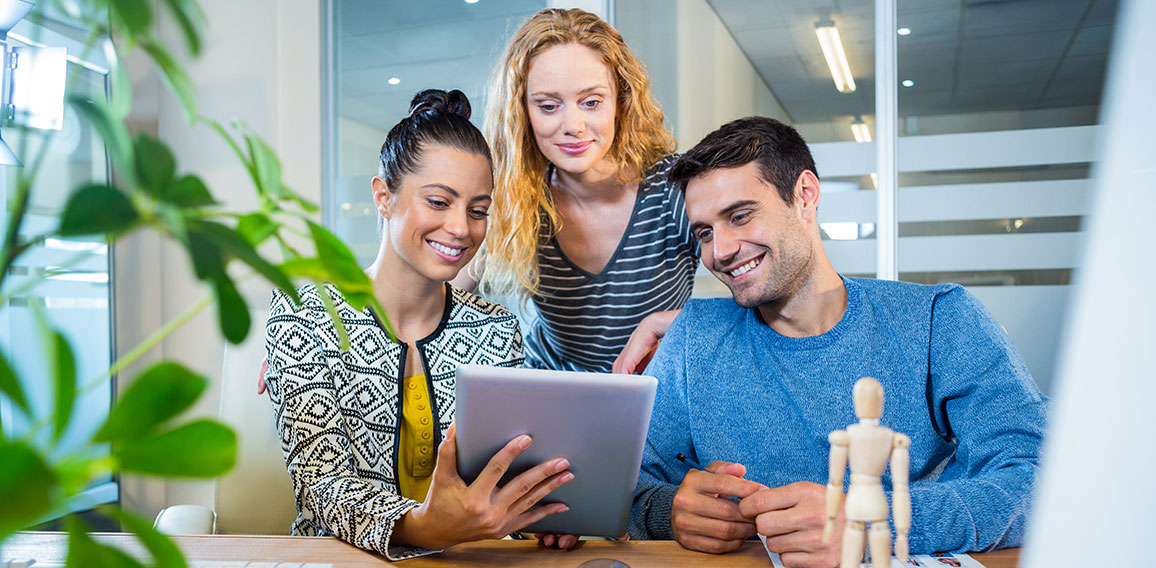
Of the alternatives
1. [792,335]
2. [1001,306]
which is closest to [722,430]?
[792,335]

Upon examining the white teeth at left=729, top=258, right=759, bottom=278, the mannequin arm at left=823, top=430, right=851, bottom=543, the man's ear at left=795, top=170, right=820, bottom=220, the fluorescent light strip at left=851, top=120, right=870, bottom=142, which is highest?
the fluorescent light strip at left=851, top=120, right=870, bottom=142

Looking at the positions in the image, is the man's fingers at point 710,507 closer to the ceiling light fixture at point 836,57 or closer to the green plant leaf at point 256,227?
the green plant leaf at point 256,227

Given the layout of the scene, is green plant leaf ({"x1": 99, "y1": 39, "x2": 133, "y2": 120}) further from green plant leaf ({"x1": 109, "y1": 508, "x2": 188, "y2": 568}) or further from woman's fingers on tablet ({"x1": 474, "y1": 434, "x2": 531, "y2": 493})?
woman's fingers on tablet ({"x1": 474, "y1": 434, "x2": 531, "y2": 493})

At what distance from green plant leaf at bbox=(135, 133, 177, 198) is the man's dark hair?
1.27 metres

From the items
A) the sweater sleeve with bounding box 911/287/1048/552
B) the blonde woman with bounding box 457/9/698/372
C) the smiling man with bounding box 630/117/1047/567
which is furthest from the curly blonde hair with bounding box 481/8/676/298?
the sweater sleeve with bounding box 911/287/1048/552

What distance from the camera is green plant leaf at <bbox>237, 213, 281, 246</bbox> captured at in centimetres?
39

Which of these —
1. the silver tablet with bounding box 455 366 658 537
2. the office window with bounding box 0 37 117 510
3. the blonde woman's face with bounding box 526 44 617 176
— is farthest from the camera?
the office window with bounding box 0 37 117 510

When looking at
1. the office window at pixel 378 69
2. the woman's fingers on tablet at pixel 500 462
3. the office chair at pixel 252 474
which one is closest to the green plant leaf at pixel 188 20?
the woman's fingers on tablet at pixel 500 462

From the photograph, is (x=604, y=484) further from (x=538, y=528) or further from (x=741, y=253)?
(x=741, y=253)

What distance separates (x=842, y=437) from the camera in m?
0.74

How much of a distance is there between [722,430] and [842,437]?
0.69 metres

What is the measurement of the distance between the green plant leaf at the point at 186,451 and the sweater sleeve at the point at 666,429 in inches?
41.3

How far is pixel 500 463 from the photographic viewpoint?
1.05m

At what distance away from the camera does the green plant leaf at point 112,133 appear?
0.28 meters
